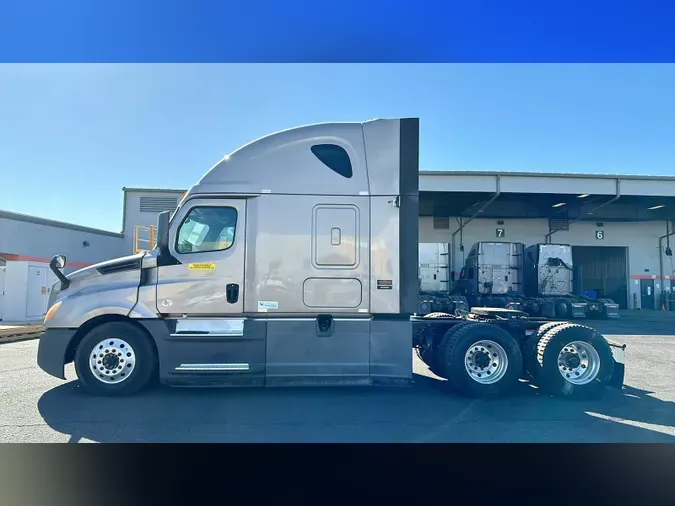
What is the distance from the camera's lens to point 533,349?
603 cm

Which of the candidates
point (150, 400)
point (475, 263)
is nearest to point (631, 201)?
point (475, 263)

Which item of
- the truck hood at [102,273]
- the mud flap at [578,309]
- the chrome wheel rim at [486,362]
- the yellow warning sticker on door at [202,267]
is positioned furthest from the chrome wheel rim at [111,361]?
the mud flap at [578,309]

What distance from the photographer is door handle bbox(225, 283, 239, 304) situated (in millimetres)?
5574

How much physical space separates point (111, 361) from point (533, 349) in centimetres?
595

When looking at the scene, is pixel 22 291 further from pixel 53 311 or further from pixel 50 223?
pixel 53 311

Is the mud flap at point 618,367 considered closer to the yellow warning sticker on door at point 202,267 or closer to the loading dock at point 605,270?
the yellow warning sticker on door at point 202,267

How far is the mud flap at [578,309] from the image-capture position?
58.9 feet

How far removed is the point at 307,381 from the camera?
5.44 meters

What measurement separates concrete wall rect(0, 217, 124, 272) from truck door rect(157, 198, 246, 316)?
16019 millimetres

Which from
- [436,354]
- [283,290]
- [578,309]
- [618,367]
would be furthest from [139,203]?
[578,309]

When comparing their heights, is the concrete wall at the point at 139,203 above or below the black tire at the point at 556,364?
above

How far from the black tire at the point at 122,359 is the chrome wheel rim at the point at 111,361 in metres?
0.03

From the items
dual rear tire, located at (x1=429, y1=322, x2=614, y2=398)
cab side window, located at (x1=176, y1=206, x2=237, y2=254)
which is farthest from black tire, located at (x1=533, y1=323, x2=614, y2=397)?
cab side window, located at (x1=176, y1=206, x2=237, y2=254)

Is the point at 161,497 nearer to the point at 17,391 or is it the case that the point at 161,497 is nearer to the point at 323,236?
the point at 323,236
